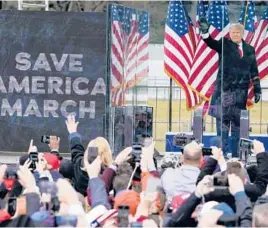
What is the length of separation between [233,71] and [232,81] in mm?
131

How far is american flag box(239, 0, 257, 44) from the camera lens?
19.4 metres

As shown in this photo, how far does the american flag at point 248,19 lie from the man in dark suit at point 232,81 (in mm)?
679

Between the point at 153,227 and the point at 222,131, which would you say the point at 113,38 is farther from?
the point at 153,227

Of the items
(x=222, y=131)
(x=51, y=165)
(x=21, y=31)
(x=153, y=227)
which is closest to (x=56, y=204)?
(x=153, y=227)

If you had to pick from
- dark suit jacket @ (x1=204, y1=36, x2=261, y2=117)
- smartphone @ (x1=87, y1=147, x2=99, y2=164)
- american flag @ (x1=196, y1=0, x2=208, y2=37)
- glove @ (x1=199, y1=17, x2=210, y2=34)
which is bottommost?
smartphone @ (x1=87, y1=147, x2=99, y2=164)

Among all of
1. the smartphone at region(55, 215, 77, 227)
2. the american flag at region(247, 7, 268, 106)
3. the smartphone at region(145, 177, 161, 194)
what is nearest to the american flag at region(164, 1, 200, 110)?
the american flag at region(247, 7, 268, 106)

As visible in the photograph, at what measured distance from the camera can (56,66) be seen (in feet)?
64.3

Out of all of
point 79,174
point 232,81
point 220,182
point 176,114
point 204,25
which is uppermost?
point 204,25

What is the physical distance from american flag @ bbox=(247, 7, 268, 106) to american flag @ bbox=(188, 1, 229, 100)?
581 mm

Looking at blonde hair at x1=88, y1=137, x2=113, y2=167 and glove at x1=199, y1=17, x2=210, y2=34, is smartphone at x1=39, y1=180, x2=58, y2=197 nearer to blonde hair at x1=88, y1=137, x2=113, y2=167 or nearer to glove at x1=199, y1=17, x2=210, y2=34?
blonde hair at x1=88, y1=137, x2=113, y2=167

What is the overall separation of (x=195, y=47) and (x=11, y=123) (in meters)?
2.79

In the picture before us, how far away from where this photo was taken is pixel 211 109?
18781 millimetres

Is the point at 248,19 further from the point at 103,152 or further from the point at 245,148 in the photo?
the point at 103,152

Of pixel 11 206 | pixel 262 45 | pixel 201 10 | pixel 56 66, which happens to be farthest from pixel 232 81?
pixel 11 206
